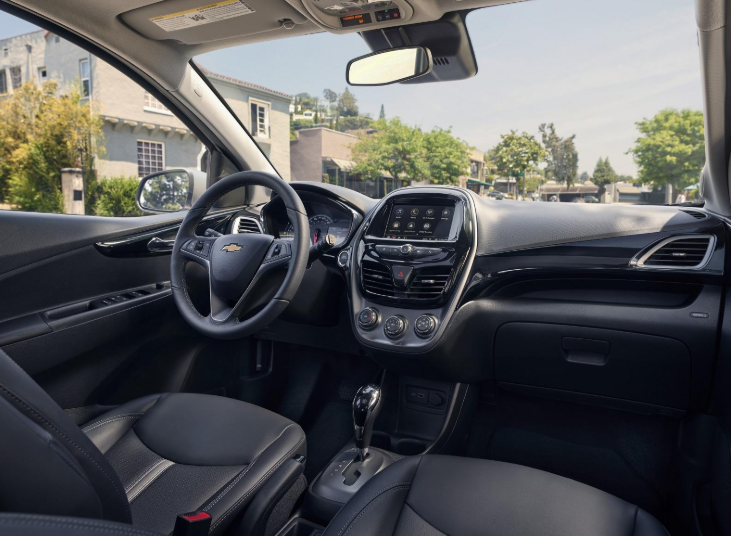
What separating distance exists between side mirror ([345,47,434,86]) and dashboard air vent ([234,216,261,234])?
747 mm

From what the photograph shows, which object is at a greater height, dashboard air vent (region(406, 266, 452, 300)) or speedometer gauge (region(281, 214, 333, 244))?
speedometer gauge (region(281, 214, 333, 244))

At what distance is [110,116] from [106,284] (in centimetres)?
156

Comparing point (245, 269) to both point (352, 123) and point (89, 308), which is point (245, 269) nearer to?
point (89, 308)

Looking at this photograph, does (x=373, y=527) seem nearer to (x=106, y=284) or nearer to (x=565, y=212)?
(x=565, y=212)

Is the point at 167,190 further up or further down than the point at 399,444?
further up

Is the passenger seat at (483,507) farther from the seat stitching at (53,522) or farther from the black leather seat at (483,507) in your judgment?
the seat stitching at (53,522)

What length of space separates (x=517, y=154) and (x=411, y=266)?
3.27ft

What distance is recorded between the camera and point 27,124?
12.4 feet

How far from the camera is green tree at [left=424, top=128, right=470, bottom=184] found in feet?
8.07

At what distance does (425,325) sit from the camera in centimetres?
190

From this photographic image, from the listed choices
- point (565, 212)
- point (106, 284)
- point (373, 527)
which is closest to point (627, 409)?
point (565, 212)

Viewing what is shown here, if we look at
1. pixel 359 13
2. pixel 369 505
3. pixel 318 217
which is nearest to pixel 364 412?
pixel 369 505

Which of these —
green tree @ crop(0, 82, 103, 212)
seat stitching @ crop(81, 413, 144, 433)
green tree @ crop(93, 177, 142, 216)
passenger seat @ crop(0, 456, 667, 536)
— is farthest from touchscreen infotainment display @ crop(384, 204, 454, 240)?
green tree @ crop(0, 82, 103, 212)

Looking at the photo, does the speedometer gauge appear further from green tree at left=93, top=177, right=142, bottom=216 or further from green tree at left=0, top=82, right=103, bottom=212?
green tree at left=0, top=82, right=103, bottom=212
